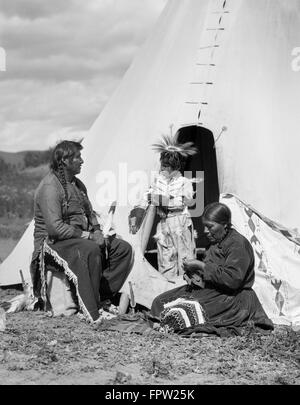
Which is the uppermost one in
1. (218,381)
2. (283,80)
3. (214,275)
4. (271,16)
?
(271,16)

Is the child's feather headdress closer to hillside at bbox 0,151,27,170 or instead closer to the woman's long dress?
the woman's long dress

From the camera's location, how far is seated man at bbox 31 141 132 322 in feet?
19.9

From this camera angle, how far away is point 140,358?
4.86m

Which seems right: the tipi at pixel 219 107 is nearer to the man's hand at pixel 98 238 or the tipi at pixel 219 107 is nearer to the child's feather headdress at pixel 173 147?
the child's feather headdress at pixel 173 147

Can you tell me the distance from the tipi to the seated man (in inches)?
16.3

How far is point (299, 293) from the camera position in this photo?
636cm

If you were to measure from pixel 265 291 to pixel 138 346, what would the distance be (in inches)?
64.5

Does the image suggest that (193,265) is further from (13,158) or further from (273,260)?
(13,158)

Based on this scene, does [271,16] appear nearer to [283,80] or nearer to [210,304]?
[283,80]

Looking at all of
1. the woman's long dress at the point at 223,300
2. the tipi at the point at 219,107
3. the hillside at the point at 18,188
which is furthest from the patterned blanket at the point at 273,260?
the hillside at the point at 18,188

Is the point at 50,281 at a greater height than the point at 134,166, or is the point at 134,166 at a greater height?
the point at 134,166

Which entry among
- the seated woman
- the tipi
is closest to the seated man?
the tipi
